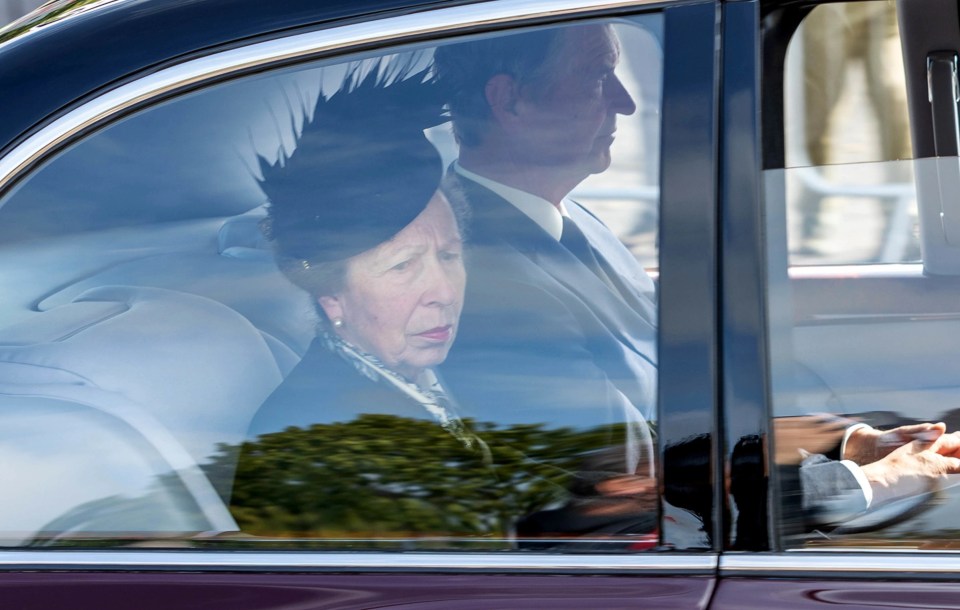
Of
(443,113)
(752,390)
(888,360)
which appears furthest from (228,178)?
(888,360)

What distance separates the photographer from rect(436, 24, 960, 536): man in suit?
1.36m

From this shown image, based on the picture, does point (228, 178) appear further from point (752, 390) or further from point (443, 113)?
point (752, 390)

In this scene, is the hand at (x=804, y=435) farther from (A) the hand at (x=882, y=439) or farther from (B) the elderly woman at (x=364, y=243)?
(B) the elderly woman at (x=364, y=243)

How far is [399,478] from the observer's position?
137cm

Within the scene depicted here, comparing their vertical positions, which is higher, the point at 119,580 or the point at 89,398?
the point at 89,398

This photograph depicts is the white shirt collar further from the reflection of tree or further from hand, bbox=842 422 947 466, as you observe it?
hand, bbox=842 422 947 466

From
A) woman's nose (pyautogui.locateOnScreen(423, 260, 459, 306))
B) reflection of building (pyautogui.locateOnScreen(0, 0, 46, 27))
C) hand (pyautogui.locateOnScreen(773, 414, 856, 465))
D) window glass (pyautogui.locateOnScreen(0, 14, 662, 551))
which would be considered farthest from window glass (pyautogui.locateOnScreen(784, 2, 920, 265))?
reflection of building (pyautogui.locateOnScreen(0, 0, 46, 27))

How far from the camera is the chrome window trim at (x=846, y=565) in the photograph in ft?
4.15

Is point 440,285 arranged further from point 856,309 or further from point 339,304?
point 856,309

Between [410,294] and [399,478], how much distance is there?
0.23m

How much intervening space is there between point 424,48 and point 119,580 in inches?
27.2

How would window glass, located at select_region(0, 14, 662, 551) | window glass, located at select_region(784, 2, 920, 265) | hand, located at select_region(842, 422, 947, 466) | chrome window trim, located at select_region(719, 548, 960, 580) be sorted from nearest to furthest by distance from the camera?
chrome window trim, located at select_region(719, 548, 960, 580) < window glass, located at select_region(0, 14, 662, 551) < hand, located at select_region(842, 422, 947, 466) < window glass, located at select_region(784, 2, 920, 265)

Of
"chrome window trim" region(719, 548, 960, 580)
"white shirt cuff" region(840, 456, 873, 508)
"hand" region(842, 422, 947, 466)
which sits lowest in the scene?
"chrome window trim" region(719, 548, 960, 580)

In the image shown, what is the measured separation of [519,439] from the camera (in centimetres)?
137
